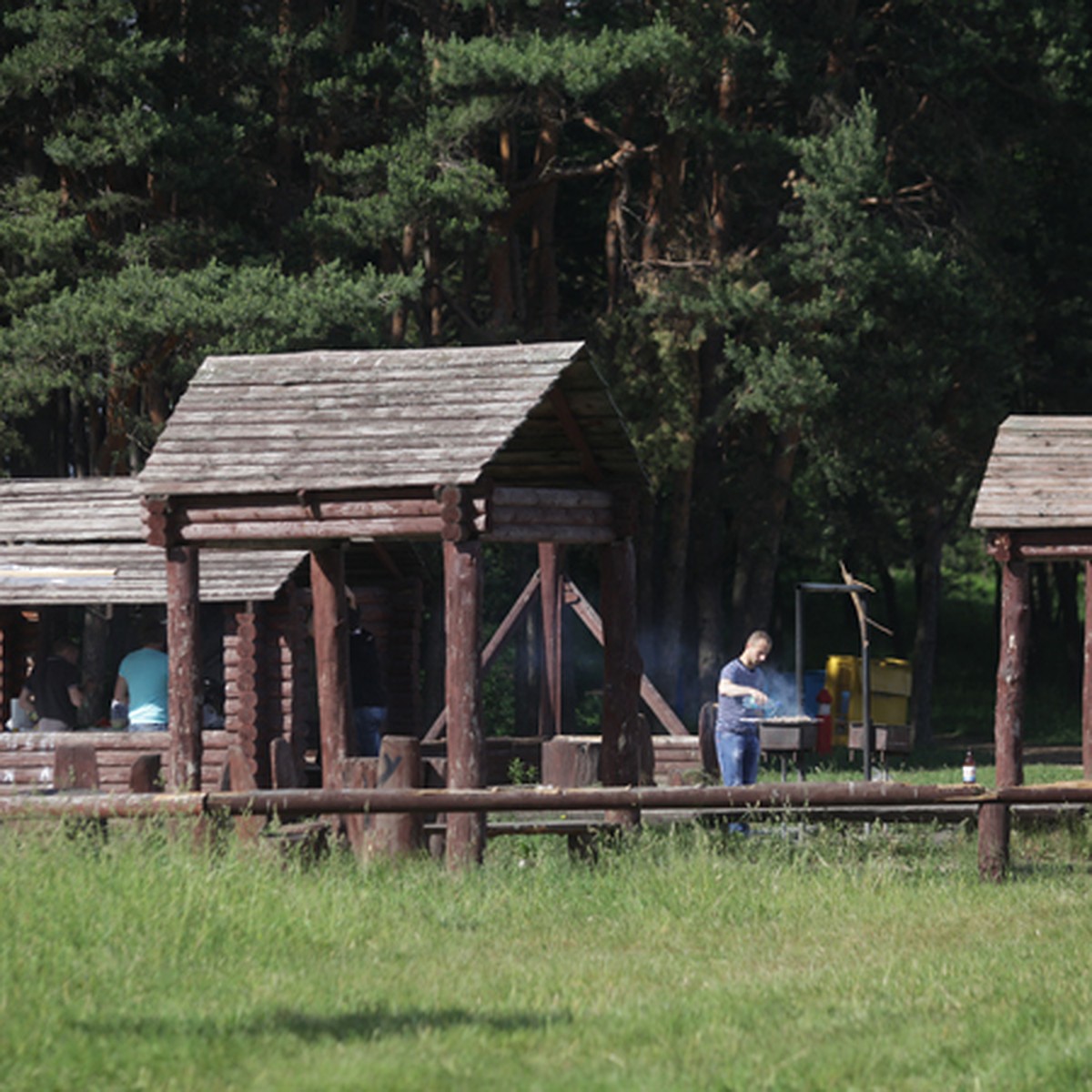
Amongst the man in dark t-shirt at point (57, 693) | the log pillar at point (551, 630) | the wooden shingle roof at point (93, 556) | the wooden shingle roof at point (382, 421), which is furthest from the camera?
the log pillar at point (551, 630)

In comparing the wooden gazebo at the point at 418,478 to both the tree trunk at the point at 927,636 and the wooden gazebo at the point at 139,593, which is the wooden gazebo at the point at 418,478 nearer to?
the wooden gazebo at the point at 139,593

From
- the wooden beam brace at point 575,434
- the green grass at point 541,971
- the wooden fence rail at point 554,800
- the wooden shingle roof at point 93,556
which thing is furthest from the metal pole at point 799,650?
the wooden fence rail at point 554,800

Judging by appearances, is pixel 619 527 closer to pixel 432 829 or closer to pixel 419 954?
pixel 432 829

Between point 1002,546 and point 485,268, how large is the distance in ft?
59.9

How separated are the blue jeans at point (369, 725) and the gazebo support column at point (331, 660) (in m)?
2.05

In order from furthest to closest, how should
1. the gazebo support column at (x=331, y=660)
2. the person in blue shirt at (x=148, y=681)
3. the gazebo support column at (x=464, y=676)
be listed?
the person in blue shirt at (x=148, y=681) → the gazebo support column at (x=331, y=660) → the gazebo support column at (x=464, y=676)

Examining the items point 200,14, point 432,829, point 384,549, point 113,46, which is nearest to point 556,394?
point 432,829

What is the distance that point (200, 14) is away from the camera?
30.6 m

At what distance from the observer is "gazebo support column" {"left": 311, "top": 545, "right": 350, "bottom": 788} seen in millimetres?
16156

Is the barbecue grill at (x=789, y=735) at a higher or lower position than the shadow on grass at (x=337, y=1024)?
higher

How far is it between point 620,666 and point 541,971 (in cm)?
604

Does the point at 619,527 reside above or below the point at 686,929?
above

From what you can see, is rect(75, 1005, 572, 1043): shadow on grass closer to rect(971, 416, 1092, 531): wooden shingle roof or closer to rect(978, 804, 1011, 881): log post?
rect(978, 804, 1011, 881): log post

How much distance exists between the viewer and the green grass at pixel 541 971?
320 inches
